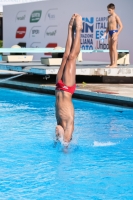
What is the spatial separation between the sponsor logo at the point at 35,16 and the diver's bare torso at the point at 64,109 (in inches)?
634

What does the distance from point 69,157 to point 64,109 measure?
2.19ft

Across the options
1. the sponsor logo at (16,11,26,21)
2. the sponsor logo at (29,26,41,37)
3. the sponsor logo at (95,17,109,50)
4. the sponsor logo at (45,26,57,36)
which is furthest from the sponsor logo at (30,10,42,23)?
the sponsor logo at (95,17,109,50)

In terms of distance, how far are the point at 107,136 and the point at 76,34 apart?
2.17 meters

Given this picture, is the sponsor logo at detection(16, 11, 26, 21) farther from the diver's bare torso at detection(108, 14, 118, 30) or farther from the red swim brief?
the red swim brief

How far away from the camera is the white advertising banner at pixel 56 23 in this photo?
18984mm

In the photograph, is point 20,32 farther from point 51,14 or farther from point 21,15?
point 51,14

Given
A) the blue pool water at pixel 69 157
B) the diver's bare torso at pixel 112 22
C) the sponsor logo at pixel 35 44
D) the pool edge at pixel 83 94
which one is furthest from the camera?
the sponsor logo at pixel 35 44

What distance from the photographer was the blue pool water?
17.7 feet

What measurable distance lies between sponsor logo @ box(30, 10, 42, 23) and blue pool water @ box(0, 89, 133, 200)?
12265 millimetres

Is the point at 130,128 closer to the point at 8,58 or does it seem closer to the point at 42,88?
the point at 42,88

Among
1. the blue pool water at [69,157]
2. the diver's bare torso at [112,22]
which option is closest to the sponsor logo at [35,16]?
the diver's bare torso at [112,22]

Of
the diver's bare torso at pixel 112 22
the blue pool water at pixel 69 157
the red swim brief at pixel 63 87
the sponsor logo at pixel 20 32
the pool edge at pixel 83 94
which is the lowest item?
the blue pool water at pixel 69 157

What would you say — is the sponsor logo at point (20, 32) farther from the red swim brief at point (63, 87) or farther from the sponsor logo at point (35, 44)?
the red swim brief at point (63, 87)

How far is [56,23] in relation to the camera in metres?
21.3
